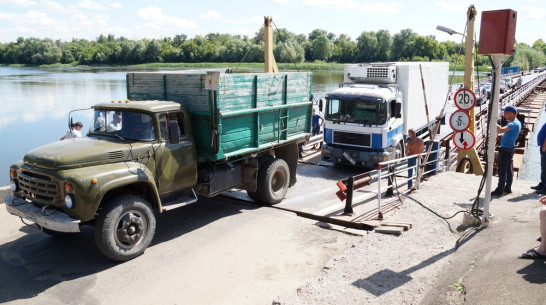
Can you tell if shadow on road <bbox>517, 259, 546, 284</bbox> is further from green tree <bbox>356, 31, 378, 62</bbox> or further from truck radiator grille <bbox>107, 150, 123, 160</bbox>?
green tree <bbox>356, 31, 378, 62</bbox>

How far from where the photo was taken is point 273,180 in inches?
406

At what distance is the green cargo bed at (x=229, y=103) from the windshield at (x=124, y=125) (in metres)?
1.05

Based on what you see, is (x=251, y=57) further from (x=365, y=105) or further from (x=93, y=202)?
(x=93, y=202)

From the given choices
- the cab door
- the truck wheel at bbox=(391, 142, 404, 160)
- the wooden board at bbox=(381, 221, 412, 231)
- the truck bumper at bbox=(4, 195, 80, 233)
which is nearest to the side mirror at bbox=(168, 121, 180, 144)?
the cab door

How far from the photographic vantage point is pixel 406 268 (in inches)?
245

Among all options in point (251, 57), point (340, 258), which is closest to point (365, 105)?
point (340, 258)

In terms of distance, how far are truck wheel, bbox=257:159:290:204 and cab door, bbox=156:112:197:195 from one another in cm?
191

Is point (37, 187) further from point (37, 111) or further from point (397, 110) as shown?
point (37, 111)

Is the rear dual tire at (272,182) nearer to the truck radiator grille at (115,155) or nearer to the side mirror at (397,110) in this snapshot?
the truck radiator grille at (115,155)

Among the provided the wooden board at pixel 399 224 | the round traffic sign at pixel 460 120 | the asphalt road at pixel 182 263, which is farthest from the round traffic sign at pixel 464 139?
the asphalt road at pixel 182 263

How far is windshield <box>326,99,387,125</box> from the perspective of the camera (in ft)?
43.3

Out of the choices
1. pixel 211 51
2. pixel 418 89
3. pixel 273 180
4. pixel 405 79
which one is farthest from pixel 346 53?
pixel 273 180

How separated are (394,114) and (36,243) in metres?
10.3

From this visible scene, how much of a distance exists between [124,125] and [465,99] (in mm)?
6227
